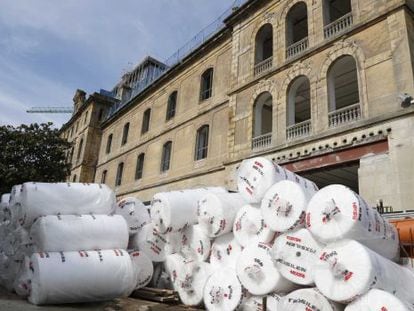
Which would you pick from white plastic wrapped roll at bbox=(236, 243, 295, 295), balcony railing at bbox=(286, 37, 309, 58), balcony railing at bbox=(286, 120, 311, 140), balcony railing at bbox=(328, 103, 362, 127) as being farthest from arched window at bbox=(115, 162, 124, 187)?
white plastic wrapped roll at bbox=(236, 243, 295, 295)

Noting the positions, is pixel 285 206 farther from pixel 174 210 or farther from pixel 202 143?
pixel 202 143

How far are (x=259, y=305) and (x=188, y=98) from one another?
1460cm

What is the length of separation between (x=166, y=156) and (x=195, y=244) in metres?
13.1

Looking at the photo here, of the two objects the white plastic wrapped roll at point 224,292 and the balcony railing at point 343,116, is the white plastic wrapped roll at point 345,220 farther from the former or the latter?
the balcony railing at point 343,116

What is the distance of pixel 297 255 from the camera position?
4.49 m

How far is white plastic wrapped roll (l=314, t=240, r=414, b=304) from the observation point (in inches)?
149

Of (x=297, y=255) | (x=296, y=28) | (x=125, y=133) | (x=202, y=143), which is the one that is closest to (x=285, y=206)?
(x=297, y=255)

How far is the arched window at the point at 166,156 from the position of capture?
18859 mm

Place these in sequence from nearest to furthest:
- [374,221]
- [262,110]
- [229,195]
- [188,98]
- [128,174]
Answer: [374,221]
[229,195]
[262,110]
[188,98]
[128,174]

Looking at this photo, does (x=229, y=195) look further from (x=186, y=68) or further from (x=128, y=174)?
(x=128, y=174)

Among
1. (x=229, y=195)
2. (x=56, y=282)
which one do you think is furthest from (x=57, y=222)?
(x=229, y=195)

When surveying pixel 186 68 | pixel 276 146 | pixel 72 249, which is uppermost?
pixel 186 68

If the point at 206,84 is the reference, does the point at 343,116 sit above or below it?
below

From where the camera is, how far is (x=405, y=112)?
28.8 ft
